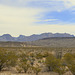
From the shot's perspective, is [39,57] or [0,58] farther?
[39,57]

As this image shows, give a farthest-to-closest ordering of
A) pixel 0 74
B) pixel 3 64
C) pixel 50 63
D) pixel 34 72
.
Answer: pixel 3 64 → pixel 50 63 → pixel 34 72 → pixel 0 74

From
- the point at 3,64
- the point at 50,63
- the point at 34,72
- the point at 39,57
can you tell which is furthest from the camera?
the point at 39,57

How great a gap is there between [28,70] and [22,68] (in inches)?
31.8

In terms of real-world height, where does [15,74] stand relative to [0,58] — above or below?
below

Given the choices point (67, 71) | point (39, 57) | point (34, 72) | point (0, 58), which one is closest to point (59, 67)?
point (67, 71)

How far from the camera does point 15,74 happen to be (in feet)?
56.8

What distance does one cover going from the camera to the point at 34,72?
17750 millimetres

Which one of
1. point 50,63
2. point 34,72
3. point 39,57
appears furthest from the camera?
point 39,57

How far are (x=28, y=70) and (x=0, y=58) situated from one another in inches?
157

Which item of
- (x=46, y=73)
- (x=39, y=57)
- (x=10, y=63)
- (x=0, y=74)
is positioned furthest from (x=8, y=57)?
(x=39, y=57)

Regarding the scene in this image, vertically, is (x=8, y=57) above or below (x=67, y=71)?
above

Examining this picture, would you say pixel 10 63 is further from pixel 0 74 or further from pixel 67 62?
pixel 67 62

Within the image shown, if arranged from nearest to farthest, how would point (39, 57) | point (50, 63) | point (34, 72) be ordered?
point (34, 72), point (50, 63), point (39, 57)

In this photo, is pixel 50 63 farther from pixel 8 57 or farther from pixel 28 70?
pixel 8 57
